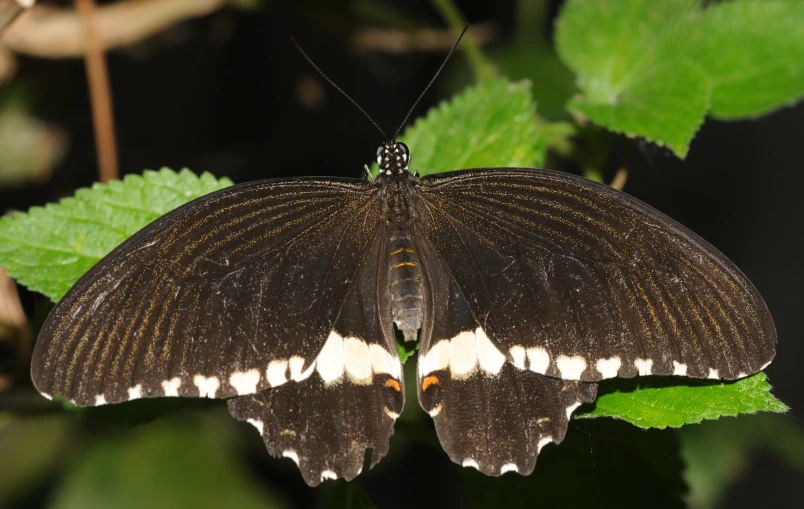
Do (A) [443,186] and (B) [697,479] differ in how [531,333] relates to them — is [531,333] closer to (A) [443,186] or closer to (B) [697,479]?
(A) [443,186]

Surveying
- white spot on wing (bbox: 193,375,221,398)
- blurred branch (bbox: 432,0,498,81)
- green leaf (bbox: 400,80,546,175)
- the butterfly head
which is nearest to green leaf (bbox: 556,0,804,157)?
green leaf (bbox: 400,80,546,175)

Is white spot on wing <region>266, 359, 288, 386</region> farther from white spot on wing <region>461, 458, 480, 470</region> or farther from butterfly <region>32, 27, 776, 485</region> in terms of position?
white spot on wing <region>461, 458, 480, 470</region>

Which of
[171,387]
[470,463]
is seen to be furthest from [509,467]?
[171,387]

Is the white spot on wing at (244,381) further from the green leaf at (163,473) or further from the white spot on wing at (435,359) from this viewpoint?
the green leaf at (163,473)

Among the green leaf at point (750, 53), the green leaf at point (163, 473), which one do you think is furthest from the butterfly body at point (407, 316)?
the green leaf at point (163, 473)

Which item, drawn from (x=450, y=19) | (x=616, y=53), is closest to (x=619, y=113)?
(x=616, y=53)

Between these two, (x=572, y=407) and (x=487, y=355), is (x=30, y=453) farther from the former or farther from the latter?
(x=572, y=407)

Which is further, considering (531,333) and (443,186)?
(443,186)
